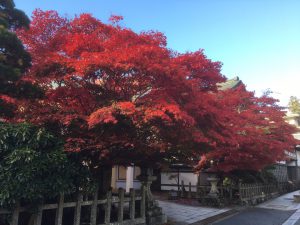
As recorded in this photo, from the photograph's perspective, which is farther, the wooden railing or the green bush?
the wooden railing

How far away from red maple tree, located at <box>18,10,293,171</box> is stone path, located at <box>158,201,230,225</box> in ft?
→ 12.6

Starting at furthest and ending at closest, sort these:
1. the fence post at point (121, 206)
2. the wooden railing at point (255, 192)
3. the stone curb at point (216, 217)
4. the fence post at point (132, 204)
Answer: the wooden railing at point (255, 192) → the stone curb at point (216, 217) → the fence post at point (132, 204) → the fence post at point (121, 206)

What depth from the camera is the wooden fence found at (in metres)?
6.84

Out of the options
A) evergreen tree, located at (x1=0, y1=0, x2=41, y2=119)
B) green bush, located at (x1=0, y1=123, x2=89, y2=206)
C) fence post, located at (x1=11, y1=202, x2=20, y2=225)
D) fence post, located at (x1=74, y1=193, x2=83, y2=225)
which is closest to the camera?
green bush, located at (x1=0, y1=123, x2=89, y2=206)

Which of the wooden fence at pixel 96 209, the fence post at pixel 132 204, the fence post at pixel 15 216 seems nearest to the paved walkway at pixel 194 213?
the wooden fence at pixel 96 209

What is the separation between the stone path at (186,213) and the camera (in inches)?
444

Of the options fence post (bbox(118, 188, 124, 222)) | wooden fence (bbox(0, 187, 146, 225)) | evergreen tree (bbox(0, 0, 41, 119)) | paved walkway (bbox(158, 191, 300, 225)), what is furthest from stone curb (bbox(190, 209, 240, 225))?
evergreen tree (bbox(0, 0, 41, 119))

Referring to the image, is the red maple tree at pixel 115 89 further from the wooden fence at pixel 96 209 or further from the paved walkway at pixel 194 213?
the paved walkway at pixel 194 213

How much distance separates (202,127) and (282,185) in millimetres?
20361

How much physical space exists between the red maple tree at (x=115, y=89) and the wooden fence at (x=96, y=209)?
3.94 ft

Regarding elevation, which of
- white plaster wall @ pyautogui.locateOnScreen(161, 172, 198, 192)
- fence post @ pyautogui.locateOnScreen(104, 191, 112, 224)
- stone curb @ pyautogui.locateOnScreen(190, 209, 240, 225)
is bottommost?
stone curb @ pyautogui.locateOnScreen(190, 209, 240, 225)

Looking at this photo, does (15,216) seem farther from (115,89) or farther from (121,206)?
(115,89)

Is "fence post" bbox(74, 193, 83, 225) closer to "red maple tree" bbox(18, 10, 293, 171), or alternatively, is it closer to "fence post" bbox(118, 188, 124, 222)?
"red maple tree" bbox(18, 10, 293, 171)

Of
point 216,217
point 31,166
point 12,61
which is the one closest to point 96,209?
point 31,166
